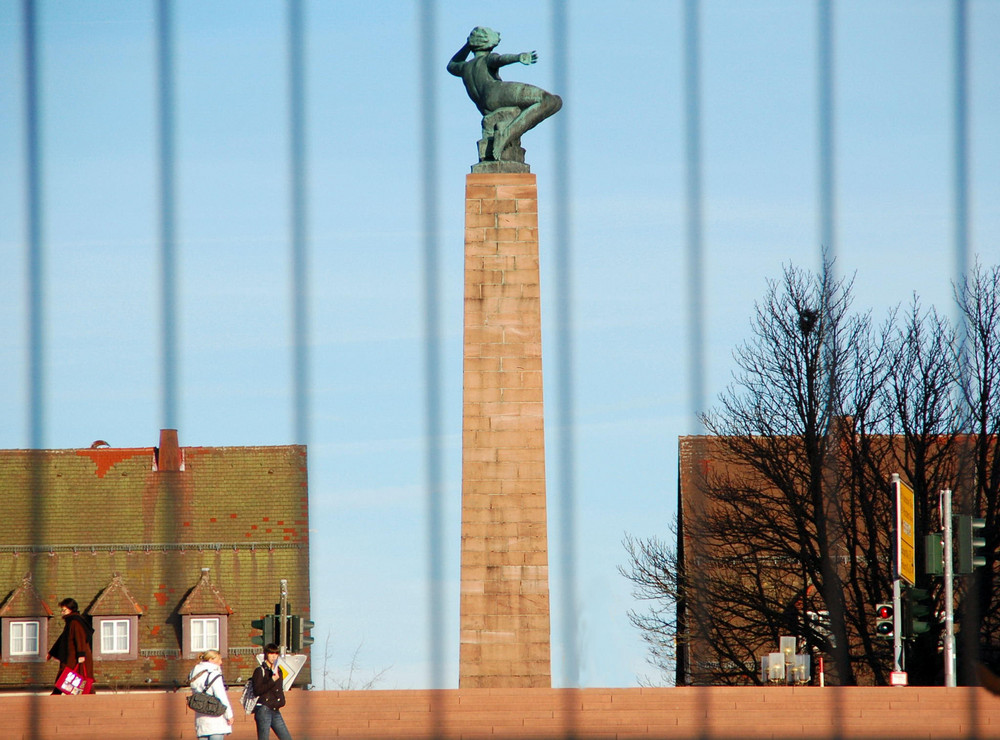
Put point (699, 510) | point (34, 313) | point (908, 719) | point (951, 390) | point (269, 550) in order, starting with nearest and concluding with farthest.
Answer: point (34, 313)
point (908, 719)
point (951, 390)
point (699, 510)
point (269, 550)

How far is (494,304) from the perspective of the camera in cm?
2156

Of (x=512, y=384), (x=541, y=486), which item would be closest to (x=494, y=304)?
(x=512, y=384)

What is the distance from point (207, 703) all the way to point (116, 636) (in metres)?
21.7

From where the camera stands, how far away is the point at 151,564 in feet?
119

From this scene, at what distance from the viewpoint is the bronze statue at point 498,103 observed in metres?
21.9

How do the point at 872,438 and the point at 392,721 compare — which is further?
the point at 872,438

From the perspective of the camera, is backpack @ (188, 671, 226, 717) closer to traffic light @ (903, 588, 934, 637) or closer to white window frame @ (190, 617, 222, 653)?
traffic light @ (903, 588, 934, 637)

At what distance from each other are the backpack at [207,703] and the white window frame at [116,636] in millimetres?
21256

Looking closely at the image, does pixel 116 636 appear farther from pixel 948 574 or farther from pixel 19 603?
pixel 948 574

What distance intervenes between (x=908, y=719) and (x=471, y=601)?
6.64 meters

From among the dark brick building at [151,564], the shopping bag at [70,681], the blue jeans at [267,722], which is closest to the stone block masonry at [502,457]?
the shopping bag at [70,681]

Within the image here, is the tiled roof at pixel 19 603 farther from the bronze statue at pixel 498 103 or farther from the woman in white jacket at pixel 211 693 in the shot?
the woman in white jacket at pixel 211 693

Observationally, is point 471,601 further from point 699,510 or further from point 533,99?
point 699,510

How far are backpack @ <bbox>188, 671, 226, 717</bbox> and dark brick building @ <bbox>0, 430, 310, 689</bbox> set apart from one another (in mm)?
20097
